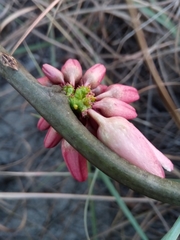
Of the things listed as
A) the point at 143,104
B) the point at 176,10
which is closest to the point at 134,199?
the point at 143,104

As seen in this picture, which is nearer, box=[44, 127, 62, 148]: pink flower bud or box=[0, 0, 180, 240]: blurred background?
box=[44, 127, 62, 148]: pink flower bud

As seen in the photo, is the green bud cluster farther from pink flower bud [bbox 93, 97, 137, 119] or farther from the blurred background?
the blurred background

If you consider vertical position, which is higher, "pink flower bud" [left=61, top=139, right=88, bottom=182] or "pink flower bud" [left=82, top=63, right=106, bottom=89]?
"pink flower bud" [left=82, top=63, right=106, bottom=89]

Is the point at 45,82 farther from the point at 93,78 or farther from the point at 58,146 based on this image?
the point at 58,146

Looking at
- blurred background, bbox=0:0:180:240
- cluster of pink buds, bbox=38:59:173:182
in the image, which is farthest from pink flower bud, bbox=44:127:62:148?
blurred background, bbox=0:0:180:240

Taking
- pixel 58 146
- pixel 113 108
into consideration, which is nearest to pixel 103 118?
pixel 113 108

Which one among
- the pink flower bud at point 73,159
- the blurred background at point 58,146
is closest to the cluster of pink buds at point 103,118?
the pink flower bud at point 73,159

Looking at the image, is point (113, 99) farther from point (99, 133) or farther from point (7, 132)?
point (7, 132)
